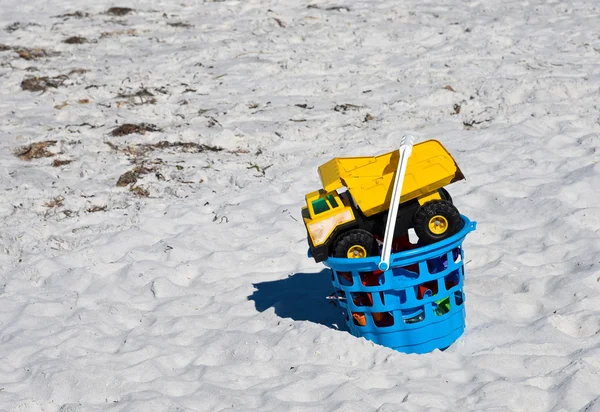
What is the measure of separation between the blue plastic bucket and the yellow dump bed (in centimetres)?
23

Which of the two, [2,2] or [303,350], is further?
[2,2]

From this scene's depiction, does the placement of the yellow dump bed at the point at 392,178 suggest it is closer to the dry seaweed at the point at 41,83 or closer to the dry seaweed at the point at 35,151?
the dry seaweed at the point at 35,151

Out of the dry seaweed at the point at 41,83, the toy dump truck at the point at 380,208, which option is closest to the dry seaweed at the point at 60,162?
the dry seaweed at the point at 41,83

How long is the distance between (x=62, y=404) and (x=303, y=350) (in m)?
0.97

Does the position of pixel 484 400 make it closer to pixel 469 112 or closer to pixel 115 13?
pixel 469 112

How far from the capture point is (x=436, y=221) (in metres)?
3.25

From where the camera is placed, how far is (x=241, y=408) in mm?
2996

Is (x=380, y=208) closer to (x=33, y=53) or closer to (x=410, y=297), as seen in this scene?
(x=410, y=297)

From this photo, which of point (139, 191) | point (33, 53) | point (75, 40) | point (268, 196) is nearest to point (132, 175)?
point (139, 191)

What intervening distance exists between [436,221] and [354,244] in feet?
1.11

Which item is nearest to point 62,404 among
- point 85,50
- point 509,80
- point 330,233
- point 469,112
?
point 330,233

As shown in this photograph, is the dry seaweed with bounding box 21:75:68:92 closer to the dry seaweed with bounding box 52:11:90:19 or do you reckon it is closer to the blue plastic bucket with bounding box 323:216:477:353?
the dry seaweed with bounding box 52:11:90:19

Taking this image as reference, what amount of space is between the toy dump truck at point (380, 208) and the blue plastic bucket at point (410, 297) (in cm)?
8

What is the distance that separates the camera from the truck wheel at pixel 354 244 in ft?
10.6
